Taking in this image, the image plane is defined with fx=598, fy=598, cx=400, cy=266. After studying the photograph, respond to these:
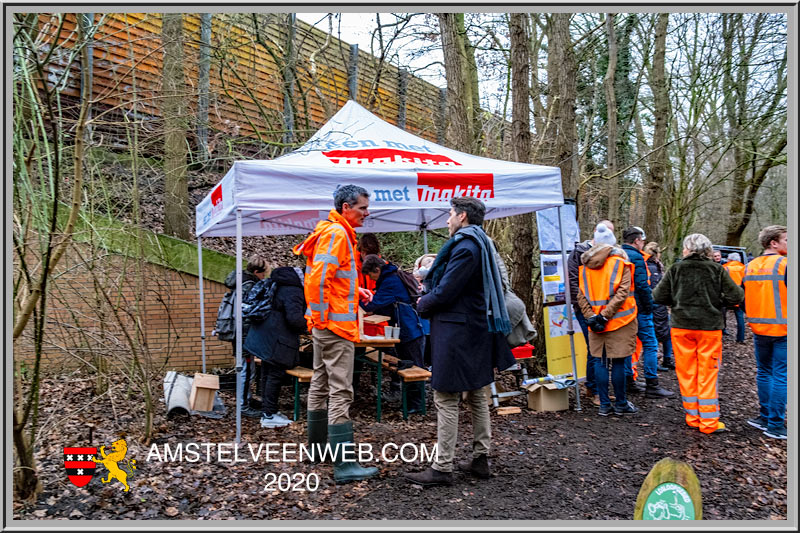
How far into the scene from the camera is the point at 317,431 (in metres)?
4.62

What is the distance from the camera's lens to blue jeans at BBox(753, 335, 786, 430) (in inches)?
209

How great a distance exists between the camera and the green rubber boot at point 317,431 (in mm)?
4613

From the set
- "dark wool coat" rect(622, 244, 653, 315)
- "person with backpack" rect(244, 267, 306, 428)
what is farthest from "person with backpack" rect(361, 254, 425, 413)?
"dark wool coat" rect(622, 244, 653, 315)

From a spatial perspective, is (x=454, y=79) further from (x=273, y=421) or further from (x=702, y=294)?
(x=273, y=421)

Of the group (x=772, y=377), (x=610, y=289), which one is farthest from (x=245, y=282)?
(x=772, y=377)

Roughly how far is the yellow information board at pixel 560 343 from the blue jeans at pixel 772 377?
179cm

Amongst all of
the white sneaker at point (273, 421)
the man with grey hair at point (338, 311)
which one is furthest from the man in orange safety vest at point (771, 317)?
the white sneaker at point (273, 421)

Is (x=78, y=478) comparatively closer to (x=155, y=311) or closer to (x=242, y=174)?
(x=242, y=174)

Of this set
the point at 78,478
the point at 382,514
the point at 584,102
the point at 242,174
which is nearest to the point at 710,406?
the point at 382,514

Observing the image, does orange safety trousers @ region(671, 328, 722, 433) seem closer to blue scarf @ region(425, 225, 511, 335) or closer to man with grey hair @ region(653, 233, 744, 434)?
man with grey hair @ region(653, 233, 744, 434)

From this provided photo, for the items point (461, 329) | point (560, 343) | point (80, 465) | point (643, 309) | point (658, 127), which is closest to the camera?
point (80, 465)

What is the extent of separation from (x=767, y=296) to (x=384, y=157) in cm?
373

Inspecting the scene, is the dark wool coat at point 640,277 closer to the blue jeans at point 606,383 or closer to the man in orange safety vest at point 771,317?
the blue jeans at point 606,383

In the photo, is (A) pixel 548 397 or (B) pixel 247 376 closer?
(A) pixel 548 397
